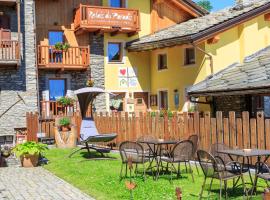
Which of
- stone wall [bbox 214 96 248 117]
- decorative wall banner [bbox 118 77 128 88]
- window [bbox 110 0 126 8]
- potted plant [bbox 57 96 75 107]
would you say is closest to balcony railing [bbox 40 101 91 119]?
potted plant [bbox 57 96 75 107]

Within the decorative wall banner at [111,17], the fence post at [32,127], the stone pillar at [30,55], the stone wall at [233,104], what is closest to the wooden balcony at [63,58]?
the stone pillar at [30,55]

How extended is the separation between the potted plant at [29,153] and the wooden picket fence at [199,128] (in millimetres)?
4004

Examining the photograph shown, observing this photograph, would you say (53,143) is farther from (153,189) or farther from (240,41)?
(153,189)

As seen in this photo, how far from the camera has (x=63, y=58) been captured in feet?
80.8

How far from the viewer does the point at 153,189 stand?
29.8 ft

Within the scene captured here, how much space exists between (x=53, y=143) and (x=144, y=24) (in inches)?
417

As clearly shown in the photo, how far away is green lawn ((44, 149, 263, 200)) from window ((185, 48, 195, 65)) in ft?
33.3

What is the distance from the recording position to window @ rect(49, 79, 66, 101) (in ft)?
82.8

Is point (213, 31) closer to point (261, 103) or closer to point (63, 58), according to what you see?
point (261, 103)

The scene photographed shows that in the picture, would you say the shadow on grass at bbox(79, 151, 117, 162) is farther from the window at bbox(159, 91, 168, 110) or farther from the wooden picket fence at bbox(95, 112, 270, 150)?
the window at bbox(159, 91, 168, 110)

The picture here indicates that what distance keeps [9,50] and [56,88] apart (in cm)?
412

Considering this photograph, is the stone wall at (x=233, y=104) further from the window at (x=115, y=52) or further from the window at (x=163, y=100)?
the window at (x=115, y=52)

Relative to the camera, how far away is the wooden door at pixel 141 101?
87.5 feet

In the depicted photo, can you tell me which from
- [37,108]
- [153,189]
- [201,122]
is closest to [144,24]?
[37,108]
